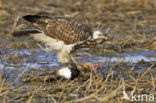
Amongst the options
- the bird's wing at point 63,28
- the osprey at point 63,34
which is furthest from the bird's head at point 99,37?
the bird's wing at point 63,28

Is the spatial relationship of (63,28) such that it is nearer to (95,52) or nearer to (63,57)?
(63,57)

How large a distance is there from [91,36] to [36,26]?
3.72ft

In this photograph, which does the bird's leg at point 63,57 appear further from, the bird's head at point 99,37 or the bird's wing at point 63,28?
the bird's head at point 99,37

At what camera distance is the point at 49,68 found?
7.38 meters

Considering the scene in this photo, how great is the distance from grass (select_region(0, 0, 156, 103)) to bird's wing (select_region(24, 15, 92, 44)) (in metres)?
0.68

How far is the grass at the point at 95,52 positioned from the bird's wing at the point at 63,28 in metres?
0.68

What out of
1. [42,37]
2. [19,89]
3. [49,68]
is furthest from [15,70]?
[19,89]

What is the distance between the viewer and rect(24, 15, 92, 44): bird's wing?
753 cm

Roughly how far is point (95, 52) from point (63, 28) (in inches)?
51.5

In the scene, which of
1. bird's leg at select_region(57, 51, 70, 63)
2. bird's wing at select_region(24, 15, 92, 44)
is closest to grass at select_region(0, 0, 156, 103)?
bird's leg at select_region(57, 51, 70, 63)

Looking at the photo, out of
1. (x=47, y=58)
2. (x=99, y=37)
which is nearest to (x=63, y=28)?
(x=99, y=37)

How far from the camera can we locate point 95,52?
8695 millimetres

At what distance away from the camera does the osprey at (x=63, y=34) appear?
7.54 meters

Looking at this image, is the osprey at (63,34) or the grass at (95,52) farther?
the osprey at (63,34)
